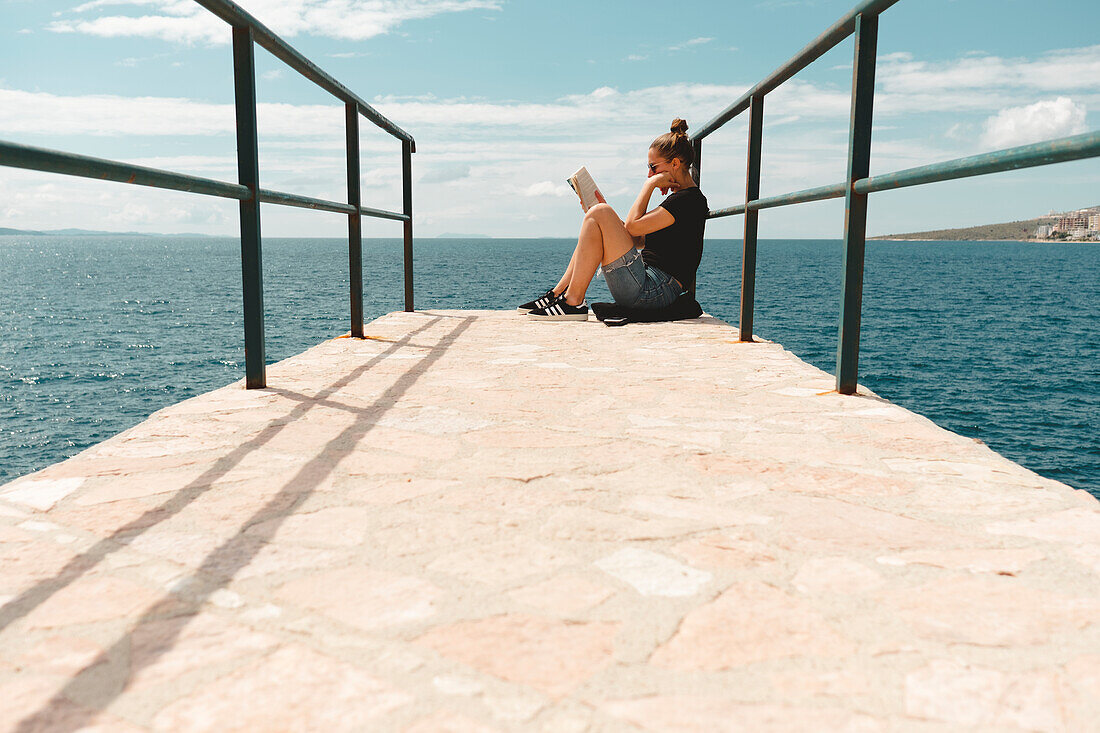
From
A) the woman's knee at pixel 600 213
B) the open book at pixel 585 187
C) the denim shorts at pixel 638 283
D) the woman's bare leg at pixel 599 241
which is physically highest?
the open book at pixel 585 187

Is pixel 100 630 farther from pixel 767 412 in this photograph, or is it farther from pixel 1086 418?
pixel 1086 418

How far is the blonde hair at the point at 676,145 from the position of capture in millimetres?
4852

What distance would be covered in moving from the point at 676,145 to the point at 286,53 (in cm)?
267

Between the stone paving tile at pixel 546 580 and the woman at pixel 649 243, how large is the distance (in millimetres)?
2656

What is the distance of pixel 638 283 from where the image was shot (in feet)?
16.0

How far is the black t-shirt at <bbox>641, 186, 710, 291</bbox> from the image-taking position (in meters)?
4.96

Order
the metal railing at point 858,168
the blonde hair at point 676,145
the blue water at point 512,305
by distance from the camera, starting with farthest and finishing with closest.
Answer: the blue water at point 512,305 → the blonde hair at point 676,145 → the metal railing at point 858,168

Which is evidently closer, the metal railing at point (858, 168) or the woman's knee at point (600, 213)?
the metal railing at point (858, 168)

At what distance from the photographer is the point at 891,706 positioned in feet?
2.93

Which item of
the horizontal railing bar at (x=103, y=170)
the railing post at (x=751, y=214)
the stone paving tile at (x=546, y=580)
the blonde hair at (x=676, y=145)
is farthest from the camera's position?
the blonde hair at (x=676, y=145)

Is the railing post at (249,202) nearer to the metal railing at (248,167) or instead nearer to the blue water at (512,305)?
the metal railing at (248,167)

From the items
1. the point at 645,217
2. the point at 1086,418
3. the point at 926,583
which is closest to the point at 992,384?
the point at 1086,418

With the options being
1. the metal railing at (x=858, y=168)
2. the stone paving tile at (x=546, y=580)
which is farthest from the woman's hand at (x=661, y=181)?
the stone paving tile at (x=546, y=580)

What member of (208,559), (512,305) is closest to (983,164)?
(208,559)
